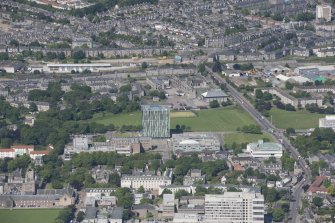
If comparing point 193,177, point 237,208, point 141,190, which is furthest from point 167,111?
point 237,208

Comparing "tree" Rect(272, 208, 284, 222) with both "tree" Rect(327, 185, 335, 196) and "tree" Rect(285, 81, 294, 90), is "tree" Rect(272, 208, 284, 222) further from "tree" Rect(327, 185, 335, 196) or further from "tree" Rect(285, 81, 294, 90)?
"tree" Rect(285, 81, 294, 90)

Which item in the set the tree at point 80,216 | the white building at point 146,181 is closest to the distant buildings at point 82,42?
the white building at point 146,181

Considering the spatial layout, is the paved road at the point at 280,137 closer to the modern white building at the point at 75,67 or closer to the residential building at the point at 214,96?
the residential building at the point at 214,96

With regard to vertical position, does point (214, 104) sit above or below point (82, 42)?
below

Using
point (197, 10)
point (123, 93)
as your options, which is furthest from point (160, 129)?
point (197, 10)

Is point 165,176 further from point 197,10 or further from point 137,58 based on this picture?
point 197,10

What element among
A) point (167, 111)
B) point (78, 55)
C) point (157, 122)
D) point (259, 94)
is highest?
point (167, 111)

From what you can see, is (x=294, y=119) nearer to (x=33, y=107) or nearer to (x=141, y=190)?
(x=33, y=107)
